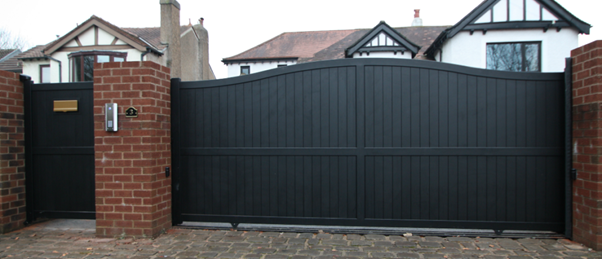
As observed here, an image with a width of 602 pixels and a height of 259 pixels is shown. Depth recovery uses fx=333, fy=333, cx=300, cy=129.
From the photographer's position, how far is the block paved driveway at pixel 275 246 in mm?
3436

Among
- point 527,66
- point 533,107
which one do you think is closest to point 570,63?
point 533,107

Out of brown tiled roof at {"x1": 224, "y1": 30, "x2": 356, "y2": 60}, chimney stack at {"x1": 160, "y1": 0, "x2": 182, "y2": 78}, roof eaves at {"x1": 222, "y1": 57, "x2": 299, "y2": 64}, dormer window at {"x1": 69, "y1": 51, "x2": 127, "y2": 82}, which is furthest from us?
brown tiled roof at {"x1": 224, "y1": 30, "x2": 356, "y2": 60}

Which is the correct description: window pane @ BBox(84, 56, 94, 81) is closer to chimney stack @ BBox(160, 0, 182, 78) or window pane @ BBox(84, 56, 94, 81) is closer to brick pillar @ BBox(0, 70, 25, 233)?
chimney stack @ BBox(160, 0, 182, 78)

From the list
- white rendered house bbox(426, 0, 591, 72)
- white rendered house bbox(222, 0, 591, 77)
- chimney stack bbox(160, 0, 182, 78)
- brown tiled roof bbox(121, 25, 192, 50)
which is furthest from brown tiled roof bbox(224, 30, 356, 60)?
white rendered house bbox(426, 0, 591, 72)

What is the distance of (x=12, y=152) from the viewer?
4316 mm

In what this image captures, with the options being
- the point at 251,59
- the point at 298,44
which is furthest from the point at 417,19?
the point at 251,59

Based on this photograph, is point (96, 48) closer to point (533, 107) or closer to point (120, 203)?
point (120, 203)

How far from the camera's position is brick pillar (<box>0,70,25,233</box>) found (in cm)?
420

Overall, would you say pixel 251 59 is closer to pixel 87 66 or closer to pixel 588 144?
pixel 87 66

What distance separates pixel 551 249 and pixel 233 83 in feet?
13.3

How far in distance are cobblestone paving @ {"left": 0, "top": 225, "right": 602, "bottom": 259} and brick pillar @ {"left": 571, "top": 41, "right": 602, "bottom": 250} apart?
228mm

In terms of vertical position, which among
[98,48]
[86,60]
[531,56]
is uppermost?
[98,48]

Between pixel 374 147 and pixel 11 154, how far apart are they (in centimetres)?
466

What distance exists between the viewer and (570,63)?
3.82 metres
